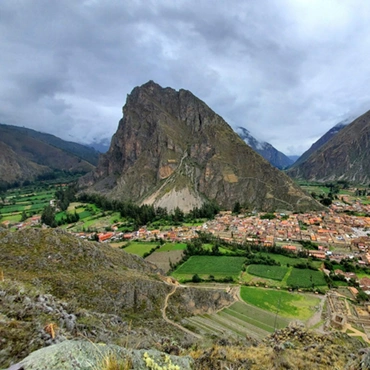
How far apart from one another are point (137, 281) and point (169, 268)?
84.2 ft

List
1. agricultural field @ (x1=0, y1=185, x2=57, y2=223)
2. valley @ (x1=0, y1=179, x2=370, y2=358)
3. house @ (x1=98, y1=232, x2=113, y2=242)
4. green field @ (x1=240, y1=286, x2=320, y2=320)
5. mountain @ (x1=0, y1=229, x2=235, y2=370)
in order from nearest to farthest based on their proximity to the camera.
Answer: mountain @ (x1=0, y1=229, x2=235, y2=370) → valley @ (x1=0, y1=179, x2=370, y2=358) → green field @ (x1=240, y1=286, x2=320, y2=320) → house @ (x1=98, y1=232, x2=113, y2=242) → agricultural field @ (x1=0, y1=185, x2=57, y2=223)

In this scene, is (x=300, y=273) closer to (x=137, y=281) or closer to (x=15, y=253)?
(x=137, y=281)

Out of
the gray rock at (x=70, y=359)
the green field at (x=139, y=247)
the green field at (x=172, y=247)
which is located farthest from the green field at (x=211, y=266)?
the gray rock at (x=70, y=359)

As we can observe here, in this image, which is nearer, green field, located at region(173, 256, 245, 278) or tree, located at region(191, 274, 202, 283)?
tree, located at region(191, 274, 202, 283)

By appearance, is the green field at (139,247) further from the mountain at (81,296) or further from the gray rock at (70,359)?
the gray rock at (70,359)

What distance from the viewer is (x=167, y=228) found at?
260 feet

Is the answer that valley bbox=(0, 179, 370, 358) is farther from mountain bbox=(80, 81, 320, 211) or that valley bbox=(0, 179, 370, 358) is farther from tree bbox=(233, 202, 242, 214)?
mountain bbox=(80, 81, 320, 211)

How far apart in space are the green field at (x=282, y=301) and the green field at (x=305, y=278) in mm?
3206

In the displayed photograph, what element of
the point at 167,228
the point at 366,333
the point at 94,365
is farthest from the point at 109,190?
the point at 94,365

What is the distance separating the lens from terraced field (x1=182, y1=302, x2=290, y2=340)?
24.9m

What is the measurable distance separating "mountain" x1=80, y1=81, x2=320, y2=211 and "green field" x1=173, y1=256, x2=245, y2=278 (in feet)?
164

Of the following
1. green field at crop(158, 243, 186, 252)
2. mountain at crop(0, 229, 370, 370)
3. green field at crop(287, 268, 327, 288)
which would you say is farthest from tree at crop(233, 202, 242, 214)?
mountain at crop(0, 229, 370, 370)

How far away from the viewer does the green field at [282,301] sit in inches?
1340

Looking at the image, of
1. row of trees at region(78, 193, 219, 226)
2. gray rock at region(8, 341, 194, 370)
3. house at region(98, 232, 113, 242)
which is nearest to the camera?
gray rock at region(8, 341, 194, 370)
